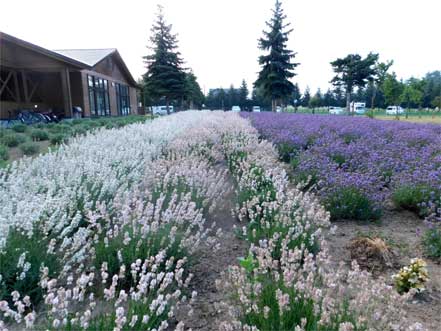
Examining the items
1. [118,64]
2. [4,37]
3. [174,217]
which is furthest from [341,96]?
[174,217]

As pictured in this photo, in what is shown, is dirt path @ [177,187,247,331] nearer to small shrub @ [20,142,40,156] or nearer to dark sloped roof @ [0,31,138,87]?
small shrub @ [20,142,40,156]

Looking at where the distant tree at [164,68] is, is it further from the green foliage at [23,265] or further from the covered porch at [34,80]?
the green foliage at [23,265]

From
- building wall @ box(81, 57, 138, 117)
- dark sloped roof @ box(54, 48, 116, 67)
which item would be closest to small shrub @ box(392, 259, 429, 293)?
building wall @ box(81, 57, 138, 117)

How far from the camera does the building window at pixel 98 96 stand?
2329cm

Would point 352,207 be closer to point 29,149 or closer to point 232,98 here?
point 29,149

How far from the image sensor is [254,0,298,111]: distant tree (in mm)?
39031

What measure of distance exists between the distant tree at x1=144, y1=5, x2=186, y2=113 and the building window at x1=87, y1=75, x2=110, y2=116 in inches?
421

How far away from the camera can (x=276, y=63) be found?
38.8 m

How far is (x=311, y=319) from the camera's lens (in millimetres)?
1655

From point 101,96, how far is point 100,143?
21.4 m

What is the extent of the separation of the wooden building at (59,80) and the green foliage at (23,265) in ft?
48.8

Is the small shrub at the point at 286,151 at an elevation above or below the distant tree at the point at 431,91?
below

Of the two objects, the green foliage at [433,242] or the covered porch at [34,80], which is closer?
the green foliage at [433,242]

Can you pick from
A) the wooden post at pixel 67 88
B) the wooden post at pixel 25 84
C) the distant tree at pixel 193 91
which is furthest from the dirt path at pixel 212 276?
the distant tree at pixel 193 91
